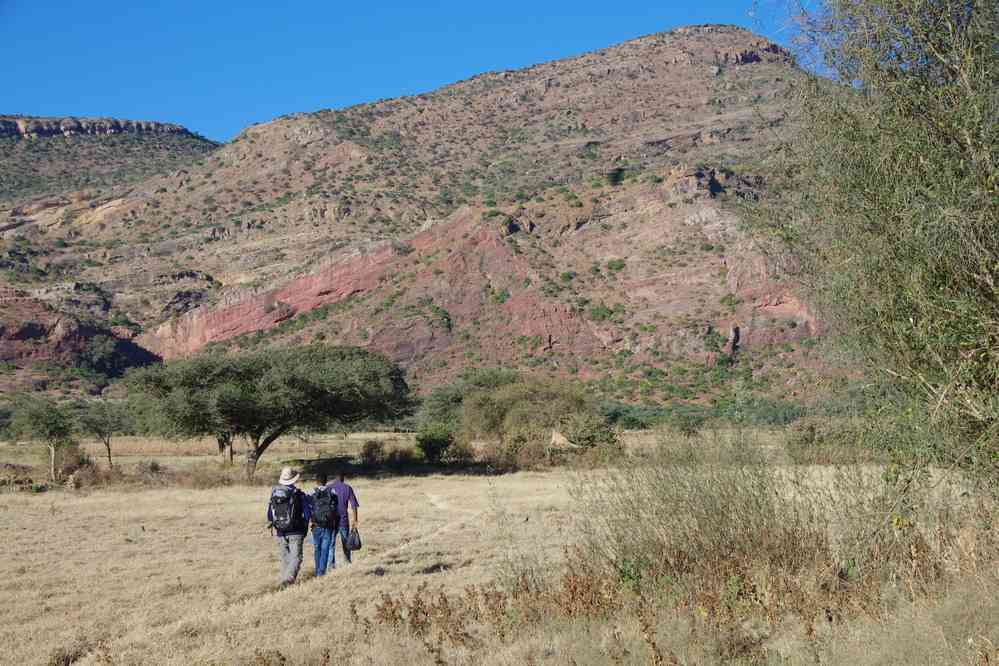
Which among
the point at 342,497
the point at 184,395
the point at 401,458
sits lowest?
the point at 401,458

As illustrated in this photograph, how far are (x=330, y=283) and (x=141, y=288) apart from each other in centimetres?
3215

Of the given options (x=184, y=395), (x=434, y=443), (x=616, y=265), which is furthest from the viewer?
(x=616, y=265)

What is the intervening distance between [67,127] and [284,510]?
183m

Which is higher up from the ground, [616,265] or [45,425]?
[616,265]

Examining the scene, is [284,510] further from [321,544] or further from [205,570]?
[205,570]

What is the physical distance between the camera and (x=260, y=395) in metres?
32.2

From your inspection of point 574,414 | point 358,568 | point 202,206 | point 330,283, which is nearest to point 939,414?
point 358,568

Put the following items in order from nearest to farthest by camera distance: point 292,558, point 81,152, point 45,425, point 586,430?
point 292,558
point 45,425
point 586,430
point 81,152

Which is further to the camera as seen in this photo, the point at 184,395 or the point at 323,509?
the point at 184,395

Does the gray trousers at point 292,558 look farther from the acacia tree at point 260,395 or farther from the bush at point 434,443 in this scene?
the bush at point 434,443

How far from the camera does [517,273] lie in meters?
75.2

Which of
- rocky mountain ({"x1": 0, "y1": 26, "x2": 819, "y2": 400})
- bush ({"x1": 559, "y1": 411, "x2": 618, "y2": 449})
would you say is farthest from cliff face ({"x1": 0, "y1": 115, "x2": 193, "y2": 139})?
bush ({"x1": 559, "y1": 411, "x2": 618, "y2": 449})

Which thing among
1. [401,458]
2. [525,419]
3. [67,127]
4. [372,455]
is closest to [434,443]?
[401,458]

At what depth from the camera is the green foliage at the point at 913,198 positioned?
5.66m
